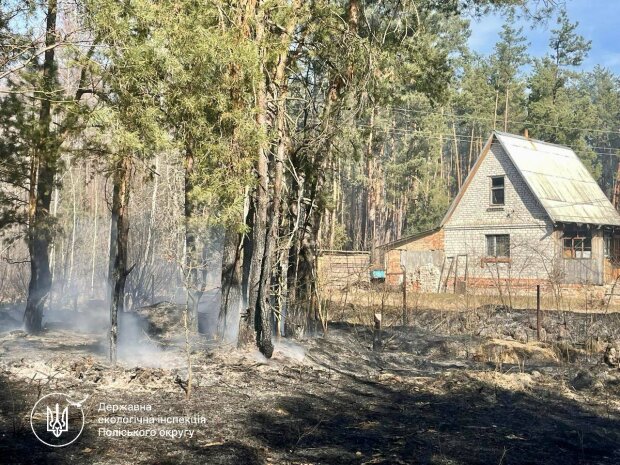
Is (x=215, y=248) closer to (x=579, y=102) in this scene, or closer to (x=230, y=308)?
(x=230, y=308)

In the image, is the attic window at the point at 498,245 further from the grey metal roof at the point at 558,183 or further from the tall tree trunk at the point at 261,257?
the tall tree trunk at the point at 261,257

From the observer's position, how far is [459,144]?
235ft

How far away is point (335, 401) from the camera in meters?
9.85

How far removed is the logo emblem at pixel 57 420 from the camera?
23.1ft

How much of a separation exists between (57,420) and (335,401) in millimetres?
4076

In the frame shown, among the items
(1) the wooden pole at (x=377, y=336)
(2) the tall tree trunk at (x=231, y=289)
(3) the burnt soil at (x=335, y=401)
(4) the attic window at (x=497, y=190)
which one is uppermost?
(4) the attic window at (x=497, y=190)

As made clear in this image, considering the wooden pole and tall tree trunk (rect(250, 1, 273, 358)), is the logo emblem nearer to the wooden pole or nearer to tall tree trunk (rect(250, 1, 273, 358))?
tall tree trunk (rect(250, 1, 273, 358))

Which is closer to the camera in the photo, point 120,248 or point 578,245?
point 120,248

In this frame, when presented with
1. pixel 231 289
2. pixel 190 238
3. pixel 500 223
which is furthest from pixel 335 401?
pixel 500 223

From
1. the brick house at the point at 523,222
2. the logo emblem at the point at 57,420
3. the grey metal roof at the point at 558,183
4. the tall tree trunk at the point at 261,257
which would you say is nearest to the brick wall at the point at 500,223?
the brick house at the point at 523,222

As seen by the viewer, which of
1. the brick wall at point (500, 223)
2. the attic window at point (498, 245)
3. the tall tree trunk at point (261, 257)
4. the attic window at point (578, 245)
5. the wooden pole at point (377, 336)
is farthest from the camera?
the attic window at point (498, 245)

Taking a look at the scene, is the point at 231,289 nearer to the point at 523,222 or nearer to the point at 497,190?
the point at 523,222

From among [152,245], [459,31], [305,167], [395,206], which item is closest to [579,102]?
[459,31]

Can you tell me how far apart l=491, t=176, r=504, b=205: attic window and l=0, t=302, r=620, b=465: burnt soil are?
758 inches
